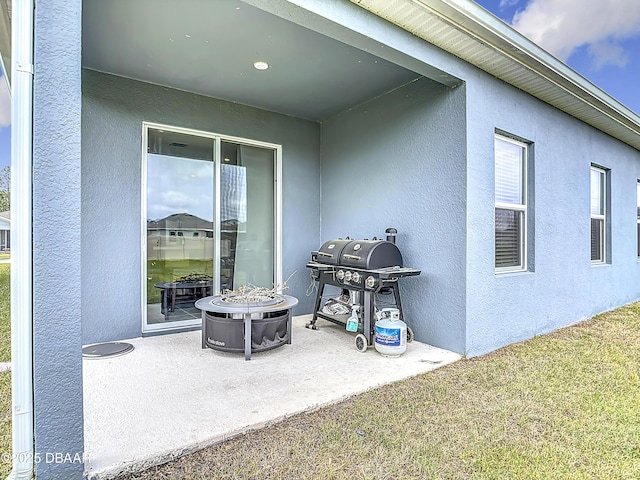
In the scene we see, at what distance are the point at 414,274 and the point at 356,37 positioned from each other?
2308mm

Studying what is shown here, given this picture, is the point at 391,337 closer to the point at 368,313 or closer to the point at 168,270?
the point at 368,313

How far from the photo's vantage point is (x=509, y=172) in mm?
4328

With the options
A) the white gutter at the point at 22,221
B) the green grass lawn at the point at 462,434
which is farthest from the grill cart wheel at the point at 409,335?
Result: the white gutter at the point at 22,221

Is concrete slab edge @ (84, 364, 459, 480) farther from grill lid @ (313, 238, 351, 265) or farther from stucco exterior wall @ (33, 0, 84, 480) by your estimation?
grill lid @ (313, 238, 351, 265)

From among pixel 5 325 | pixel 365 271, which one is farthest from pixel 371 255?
pixel 5 325

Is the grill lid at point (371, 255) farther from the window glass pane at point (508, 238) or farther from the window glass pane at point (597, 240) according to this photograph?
the window glass pane at point (597, 240)

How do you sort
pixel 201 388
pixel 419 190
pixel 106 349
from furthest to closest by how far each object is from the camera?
pixel 419 190, pixel 106 349, pixel 201 388

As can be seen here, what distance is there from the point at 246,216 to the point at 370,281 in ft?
7.22

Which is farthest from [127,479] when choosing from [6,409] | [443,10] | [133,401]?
[443,10]

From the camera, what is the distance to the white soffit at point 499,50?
9.17 ft

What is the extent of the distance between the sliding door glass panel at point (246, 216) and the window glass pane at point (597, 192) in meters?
5.13

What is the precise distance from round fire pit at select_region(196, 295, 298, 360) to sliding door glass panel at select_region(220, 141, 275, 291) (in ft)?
3.97

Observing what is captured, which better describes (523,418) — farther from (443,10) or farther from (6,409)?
(6,409)

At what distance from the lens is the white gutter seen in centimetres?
155
